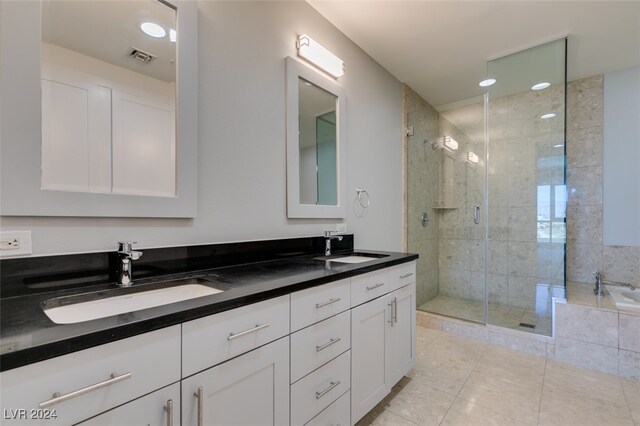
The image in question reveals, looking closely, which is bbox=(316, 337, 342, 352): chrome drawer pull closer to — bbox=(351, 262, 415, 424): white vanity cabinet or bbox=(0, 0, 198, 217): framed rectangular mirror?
bbox=(351, 262, 415, 424): white vanity cabinet

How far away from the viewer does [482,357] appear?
2389mm

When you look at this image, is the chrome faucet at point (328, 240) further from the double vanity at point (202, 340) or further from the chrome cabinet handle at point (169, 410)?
the chrome cabinet handle at point (169, 410)

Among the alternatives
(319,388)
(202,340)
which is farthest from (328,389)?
(202,340)

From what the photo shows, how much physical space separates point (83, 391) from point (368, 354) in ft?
4.18

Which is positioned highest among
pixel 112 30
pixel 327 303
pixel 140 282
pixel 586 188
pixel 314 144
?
pixel 112 30

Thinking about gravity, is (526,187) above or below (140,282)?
above

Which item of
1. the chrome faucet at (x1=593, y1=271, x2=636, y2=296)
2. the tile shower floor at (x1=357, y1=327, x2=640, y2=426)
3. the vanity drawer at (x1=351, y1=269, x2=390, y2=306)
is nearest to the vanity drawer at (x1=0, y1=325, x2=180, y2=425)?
the vanity drawer at (x1=351, y1=269, x2=390, y2=306)

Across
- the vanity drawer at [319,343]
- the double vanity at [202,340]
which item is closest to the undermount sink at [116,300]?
the double vanity at [202,340]

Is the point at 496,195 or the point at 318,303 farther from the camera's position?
the point at 496,195

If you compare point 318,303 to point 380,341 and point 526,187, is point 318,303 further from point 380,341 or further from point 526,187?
point 526,187

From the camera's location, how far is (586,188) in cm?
297

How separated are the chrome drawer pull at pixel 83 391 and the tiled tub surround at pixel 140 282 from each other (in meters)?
0.09

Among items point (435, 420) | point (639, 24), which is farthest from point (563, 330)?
point (639, 24)

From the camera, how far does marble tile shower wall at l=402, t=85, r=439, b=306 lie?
10.7ft
